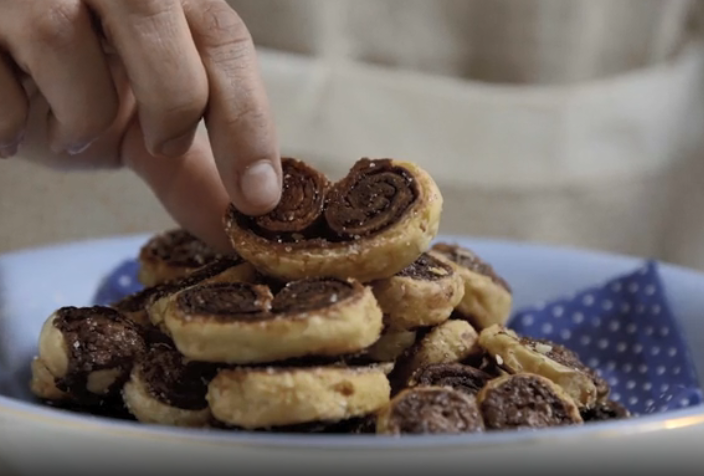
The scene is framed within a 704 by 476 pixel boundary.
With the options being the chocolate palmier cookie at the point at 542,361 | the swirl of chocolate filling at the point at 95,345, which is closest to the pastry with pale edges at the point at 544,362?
the chocolate palmier cookie at the point at 542,361

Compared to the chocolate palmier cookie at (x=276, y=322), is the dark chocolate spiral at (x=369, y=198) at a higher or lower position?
higher

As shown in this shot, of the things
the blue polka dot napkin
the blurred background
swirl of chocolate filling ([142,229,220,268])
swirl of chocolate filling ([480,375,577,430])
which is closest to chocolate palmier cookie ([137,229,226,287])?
swirl of chocolate filling ([142,229,220,268])

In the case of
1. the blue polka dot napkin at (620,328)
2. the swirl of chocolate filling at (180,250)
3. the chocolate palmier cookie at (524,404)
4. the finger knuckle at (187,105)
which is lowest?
the blue polka dot napkin at (620,328)

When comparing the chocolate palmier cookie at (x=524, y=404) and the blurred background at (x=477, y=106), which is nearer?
the chocolate palmier cookie at (x=524, y=404)

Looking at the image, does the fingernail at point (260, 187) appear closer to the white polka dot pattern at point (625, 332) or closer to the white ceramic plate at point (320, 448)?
the white ceramic plate at point (320, 448)

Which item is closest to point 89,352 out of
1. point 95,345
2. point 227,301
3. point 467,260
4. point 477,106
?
point 95,345

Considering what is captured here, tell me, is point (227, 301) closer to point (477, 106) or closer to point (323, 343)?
point (323, 343)

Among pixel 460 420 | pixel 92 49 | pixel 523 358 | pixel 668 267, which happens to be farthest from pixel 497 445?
pixel 668 267
